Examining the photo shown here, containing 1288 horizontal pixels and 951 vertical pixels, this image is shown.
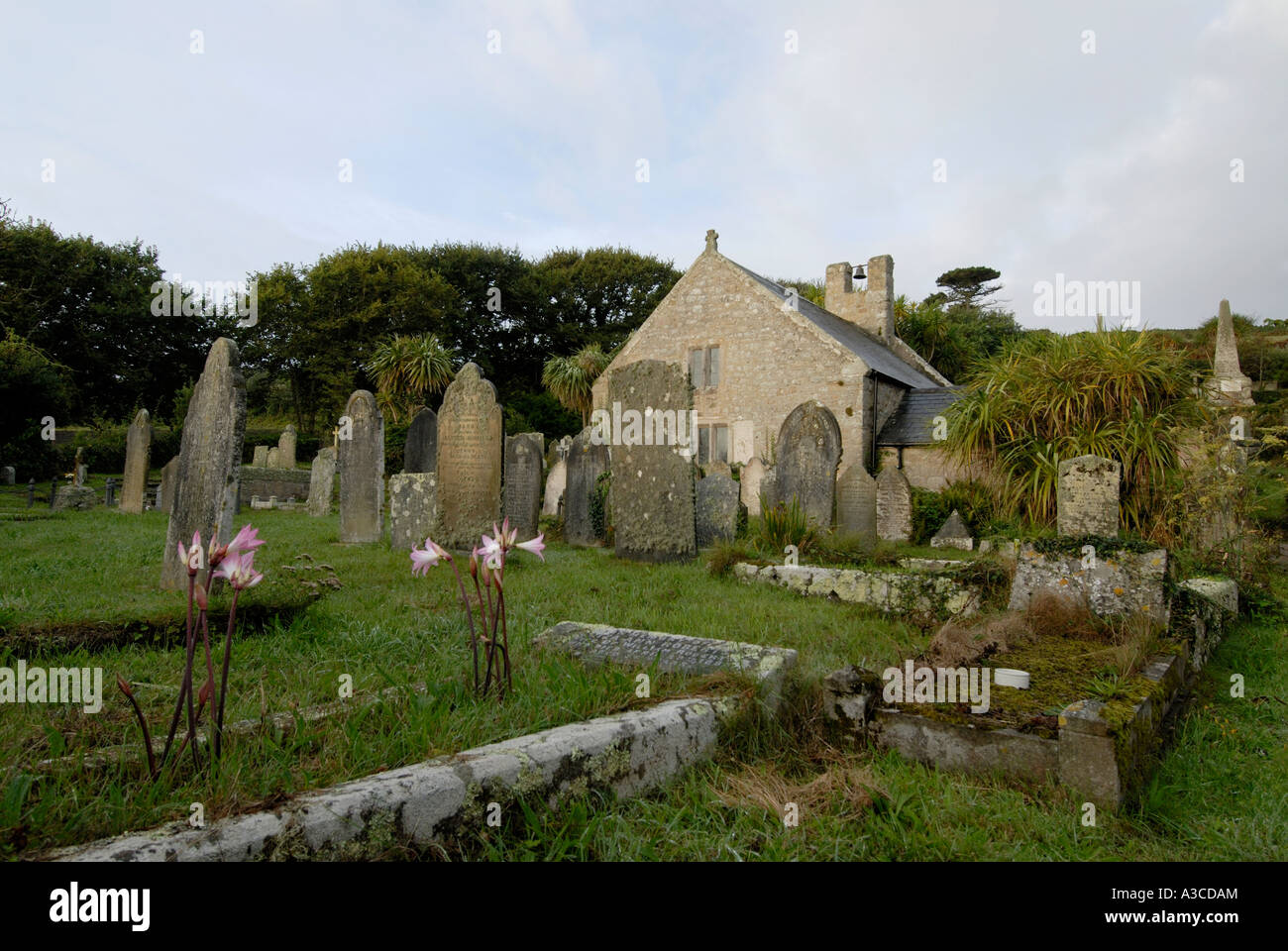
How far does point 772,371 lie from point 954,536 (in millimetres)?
8437

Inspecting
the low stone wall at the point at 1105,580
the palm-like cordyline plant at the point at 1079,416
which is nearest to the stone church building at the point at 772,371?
the palm-like cordyline plant at the point at 1079,416

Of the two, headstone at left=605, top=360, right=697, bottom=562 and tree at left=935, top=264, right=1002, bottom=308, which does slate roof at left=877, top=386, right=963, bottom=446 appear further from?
tree at left=935, top=264, right=1002, bottom=308

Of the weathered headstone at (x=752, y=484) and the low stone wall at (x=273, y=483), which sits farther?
the low stone wall at (x=273, y=483)

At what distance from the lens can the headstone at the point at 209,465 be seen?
6.18 meters

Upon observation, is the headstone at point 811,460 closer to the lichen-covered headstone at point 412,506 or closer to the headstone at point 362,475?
the lichen-covered headstone at point 412,506

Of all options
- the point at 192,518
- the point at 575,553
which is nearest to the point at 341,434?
the point at 575,553

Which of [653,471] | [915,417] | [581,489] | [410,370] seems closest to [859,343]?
[915,417]

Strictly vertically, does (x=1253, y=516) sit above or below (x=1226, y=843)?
above

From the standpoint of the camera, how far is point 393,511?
988 centimetres

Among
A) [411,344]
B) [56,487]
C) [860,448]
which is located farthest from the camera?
[411,344]

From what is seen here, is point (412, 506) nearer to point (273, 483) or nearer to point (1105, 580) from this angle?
point (1105, 580)

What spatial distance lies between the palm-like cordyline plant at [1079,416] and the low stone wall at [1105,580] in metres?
5.46

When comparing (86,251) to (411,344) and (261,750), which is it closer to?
(411,344)

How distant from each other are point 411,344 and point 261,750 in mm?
27081
